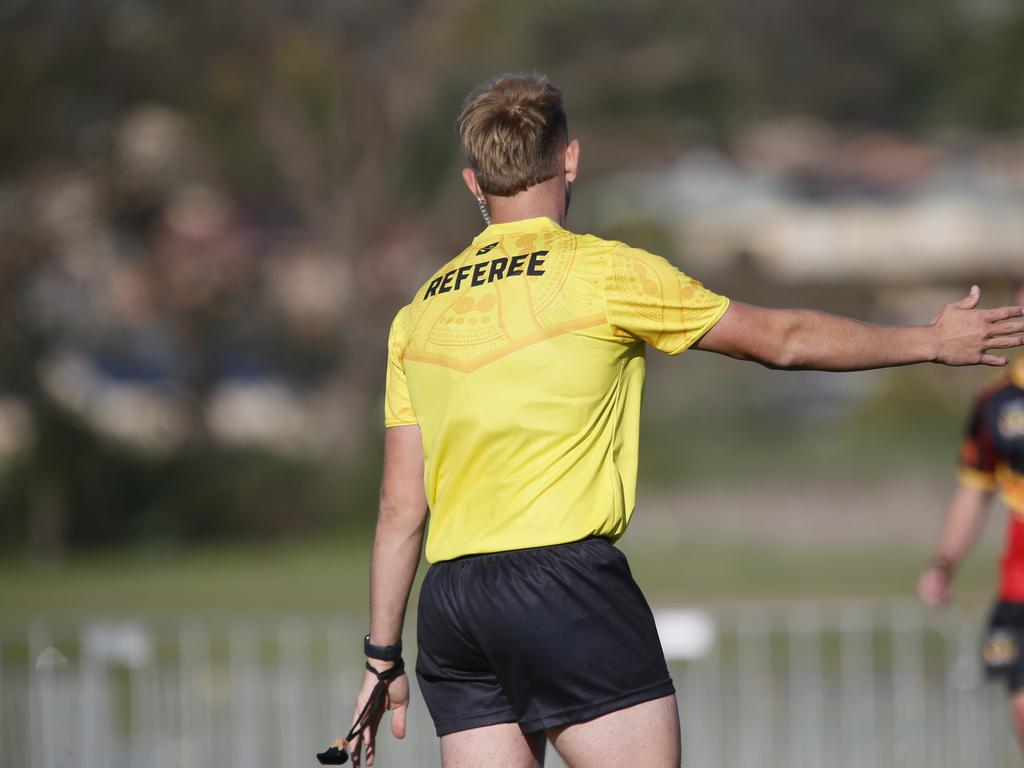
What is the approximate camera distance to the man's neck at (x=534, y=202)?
130 inches

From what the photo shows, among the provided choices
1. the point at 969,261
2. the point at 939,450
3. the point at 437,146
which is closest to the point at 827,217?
the point at 969,261

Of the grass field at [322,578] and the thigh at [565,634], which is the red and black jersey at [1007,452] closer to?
the thigh at [565,634]

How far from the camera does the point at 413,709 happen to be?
8578 mm

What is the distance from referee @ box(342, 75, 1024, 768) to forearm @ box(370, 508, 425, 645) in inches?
5.8

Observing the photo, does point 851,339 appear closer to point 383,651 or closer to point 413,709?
point 383,651

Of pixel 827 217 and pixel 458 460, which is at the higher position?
pixel 827 217

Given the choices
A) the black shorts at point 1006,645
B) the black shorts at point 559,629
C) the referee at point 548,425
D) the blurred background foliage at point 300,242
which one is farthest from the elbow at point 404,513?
the blurred background foliage at point 300,242

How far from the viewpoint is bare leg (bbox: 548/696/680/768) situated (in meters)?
3.08

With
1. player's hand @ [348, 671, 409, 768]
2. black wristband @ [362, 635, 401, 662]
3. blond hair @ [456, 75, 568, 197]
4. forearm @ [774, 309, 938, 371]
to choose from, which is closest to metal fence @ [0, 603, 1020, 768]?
player's hand @ [348, 671, 409, 768]

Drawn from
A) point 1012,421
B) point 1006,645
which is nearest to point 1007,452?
point 1012,421

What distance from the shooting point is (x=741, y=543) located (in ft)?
64.3

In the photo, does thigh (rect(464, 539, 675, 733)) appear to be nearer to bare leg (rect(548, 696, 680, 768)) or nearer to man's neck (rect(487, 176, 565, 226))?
bare leg (rect(548, 696, 680, 768))

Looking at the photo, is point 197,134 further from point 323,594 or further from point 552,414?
point 552,414

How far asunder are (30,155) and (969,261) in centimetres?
2604
